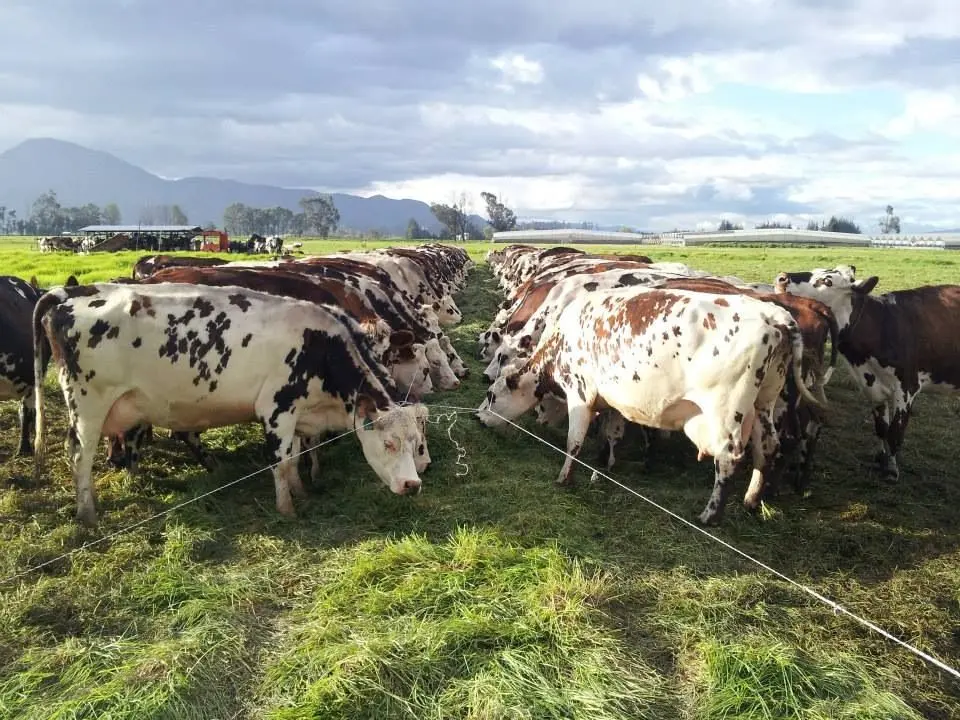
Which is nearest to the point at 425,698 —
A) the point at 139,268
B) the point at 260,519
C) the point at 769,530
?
the point at 260,519

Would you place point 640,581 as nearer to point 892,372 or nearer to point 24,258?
point 892,372

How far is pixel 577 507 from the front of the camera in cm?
695

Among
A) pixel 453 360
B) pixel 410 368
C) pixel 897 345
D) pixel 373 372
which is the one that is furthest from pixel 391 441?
pixel 897 345

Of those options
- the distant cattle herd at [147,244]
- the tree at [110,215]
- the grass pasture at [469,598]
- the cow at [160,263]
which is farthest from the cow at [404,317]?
the tree at [110,215]

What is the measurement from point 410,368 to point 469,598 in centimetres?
561

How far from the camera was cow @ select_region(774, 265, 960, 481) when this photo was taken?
8.79m

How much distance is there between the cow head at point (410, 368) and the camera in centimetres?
998

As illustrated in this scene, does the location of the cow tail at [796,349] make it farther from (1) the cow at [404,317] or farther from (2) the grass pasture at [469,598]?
(1) the cow at [404,317]

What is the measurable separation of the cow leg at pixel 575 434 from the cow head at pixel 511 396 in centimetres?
103

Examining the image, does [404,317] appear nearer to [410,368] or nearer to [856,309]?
[410,368]

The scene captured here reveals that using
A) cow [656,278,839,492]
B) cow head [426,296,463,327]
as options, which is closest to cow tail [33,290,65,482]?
cow [656,278,839,492]

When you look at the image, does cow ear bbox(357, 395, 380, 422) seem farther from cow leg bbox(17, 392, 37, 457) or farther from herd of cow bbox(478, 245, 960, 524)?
cow leg bbox(17, 392, 37, 457)

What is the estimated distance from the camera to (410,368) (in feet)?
33.9

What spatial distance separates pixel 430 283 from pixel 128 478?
14293mm
